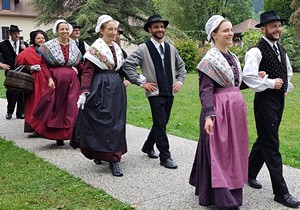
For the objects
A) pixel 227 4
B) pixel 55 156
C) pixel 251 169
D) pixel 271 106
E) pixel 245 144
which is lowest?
pixel 55 156

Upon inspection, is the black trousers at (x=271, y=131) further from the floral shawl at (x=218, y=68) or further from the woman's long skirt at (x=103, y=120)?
the woman's long skirt at (x=103, y=120)

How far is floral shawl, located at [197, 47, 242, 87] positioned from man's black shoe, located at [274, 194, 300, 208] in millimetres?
1251

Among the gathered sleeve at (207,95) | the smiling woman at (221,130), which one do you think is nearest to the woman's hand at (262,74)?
the smiling woman at (221,130)

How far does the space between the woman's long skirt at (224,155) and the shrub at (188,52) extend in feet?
72.3

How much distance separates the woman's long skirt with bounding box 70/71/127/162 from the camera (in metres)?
5.40

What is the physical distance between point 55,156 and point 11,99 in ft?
13.6

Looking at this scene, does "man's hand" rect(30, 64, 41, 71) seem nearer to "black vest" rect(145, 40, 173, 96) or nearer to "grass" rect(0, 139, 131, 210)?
"grass" rect(0, 139, 131, 210)

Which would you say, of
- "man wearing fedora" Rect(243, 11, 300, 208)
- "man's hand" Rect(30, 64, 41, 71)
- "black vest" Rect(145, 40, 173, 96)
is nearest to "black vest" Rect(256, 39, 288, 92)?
"man wearing fedora" Rect(243, 11, 300, 208)

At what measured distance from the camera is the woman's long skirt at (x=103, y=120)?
540cm

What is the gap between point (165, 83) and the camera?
5.67 m

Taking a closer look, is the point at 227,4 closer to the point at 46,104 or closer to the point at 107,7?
the point at 107,7

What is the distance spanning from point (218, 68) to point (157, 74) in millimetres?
1680

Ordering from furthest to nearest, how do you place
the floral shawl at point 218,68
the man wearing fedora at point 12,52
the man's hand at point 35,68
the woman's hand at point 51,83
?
the man wearing fedora at point 12,52, the man's hand at point 35,68, the woman's hand at point 51,83, the floral shawl at point 218,68

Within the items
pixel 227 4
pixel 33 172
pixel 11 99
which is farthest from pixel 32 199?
pixel 227 4
